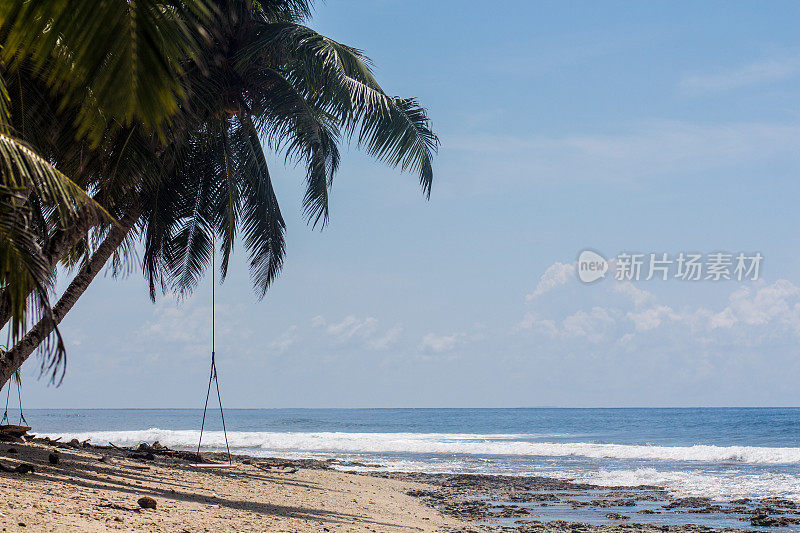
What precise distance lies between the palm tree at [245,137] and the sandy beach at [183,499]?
211 cm

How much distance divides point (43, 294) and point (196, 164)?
23.5ft

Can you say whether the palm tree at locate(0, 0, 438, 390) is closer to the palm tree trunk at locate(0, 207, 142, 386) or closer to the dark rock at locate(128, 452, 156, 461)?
the palm tree trunk at locate(0, 207, 142, 386)

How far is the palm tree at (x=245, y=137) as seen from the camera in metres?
9.15

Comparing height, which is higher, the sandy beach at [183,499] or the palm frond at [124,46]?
the palm frond at [124,46]

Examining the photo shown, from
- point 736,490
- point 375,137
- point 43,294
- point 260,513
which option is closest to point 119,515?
point 260,513

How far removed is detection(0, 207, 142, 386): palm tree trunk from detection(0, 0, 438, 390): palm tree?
1cm

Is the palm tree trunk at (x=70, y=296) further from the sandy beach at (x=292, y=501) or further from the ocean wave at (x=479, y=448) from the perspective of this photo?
the ocean wave at (x=479, y=448)

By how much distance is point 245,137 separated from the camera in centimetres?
1091

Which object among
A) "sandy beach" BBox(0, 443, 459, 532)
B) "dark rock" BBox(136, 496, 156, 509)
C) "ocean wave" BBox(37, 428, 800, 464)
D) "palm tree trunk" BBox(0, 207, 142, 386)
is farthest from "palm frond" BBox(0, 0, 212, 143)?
"ocean wave" BBox(37, 428, 800, 464)

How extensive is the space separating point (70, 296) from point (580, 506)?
8079mm

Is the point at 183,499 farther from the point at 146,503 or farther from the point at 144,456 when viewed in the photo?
the point at 144,456

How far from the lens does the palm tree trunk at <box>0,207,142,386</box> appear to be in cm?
860

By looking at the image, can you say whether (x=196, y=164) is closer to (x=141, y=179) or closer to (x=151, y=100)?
(x=141, y=179)

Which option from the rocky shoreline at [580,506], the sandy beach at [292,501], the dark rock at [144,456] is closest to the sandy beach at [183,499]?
the sandy beach at [292,501]
